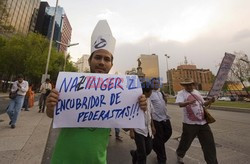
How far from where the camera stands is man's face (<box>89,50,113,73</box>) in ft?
5.43

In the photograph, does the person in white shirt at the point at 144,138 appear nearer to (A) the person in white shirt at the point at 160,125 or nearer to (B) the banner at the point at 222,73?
(A) the person in white shirt at the point at 160,125

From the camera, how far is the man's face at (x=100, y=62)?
1655mm

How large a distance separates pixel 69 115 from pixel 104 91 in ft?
1.13

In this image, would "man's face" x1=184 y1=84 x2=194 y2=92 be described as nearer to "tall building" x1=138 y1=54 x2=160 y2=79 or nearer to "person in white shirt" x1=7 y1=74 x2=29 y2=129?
"person in white shirt" x1=7 y1=74 x2=29 y2=129

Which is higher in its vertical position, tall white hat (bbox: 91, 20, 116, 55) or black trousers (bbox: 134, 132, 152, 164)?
tall white hat (bbox: 91, 20, 116, 55)

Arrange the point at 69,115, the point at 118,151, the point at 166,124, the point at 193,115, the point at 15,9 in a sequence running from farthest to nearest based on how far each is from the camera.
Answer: the point at 15,9, the point at 118,151, the point at 166,124, the point at 193,115, the point at 69,115

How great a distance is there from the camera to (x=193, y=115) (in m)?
3.45

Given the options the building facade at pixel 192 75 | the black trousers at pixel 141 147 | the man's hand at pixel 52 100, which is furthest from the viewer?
the building facade at pixel 192 75

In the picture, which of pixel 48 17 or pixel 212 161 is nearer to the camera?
pixel 212 161

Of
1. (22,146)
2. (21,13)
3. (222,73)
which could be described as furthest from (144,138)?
(21,13)

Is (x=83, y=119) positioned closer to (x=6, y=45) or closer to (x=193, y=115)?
(x=193, y=115)

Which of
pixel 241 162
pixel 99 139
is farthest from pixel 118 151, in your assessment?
pixel 99 139

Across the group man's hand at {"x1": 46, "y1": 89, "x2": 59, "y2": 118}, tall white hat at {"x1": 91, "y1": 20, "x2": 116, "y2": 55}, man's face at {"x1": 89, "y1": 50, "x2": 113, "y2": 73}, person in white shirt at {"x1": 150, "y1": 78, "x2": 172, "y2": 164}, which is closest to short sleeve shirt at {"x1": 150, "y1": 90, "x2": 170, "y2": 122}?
person in white shirt at {"x1": 150, "y1": 78, "x2": 172, "y2": 164}

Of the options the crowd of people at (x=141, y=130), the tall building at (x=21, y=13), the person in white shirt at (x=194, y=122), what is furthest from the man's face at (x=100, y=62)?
the tall building at (x=21, y=13)
